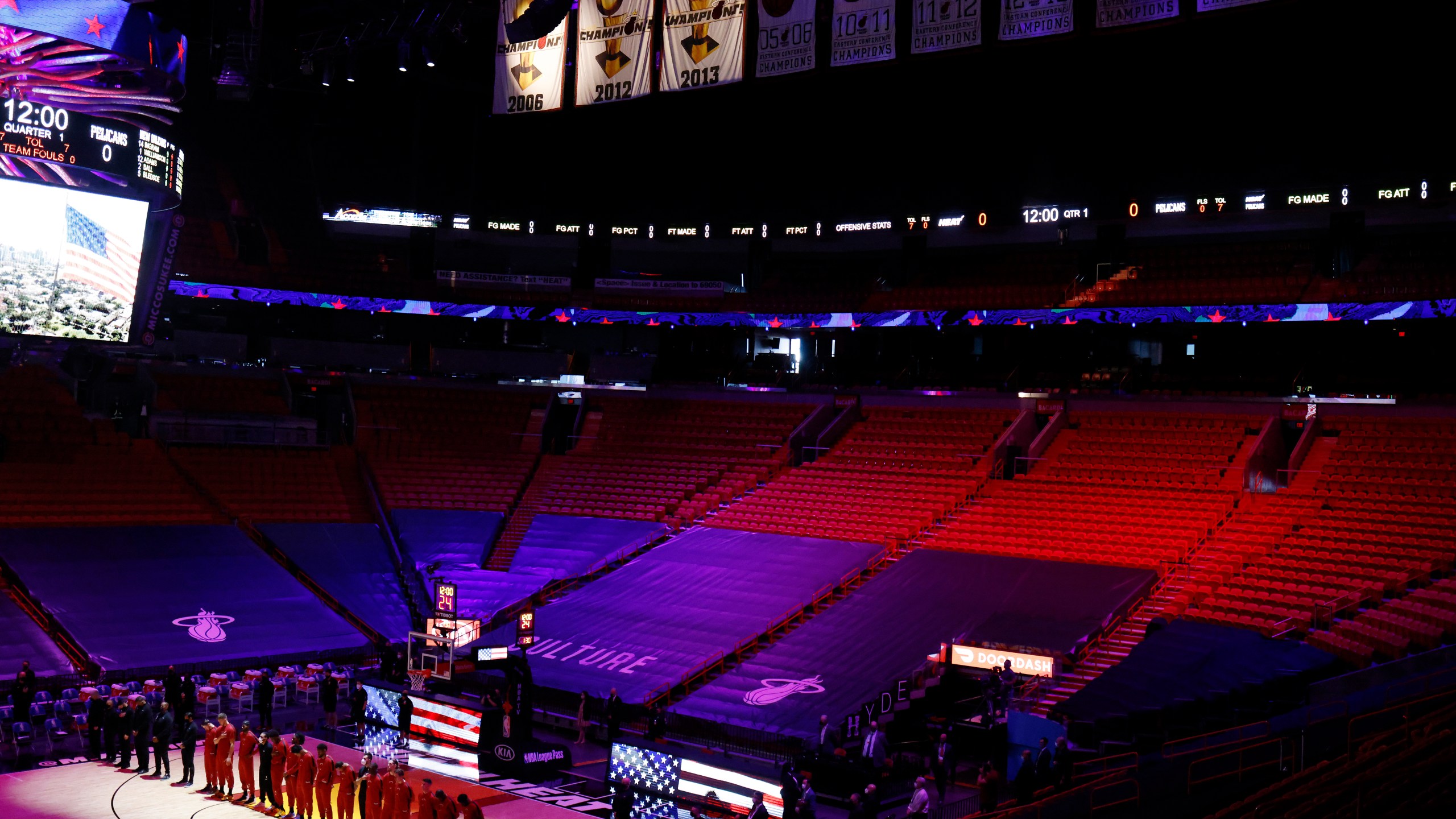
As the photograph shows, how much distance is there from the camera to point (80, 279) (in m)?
23.1

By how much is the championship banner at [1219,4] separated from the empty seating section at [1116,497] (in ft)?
40.2

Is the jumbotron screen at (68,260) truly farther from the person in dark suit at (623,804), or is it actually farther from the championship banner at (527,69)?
the person in dark suit at (623,804)

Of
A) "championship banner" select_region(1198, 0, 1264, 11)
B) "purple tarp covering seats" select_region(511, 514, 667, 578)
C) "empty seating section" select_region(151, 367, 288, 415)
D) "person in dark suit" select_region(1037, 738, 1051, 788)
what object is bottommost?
"person in dark suit" select_region(1037, 738, 1051, 788)

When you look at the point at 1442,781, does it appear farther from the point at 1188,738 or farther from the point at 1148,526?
the point at 1148,526

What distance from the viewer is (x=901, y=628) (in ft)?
86.0

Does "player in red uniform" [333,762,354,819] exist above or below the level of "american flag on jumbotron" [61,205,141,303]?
below

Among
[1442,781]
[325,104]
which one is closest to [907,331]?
[325,104]

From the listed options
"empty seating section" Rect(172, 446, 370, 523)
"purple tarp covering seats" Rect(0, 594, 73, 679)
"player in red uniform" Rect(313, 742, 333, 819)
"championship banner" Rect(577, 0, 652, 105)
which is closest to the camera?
"player in red uniform" Rect(313, 742, 333, 819)

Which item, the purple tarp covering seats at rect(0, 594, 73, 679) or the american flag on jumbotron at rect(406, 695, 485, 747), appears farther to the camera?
the purple tarp covering seats at rect(0, 594, 73, 679)

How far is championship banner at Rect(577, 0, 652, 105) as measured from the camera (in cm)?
2483

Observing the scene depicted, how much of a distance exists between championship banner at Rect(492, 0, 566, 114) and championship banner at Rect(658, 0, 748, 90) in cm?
247

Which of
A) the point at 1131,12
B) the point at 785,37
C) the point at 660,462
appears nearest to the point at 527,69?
the point at 785,37

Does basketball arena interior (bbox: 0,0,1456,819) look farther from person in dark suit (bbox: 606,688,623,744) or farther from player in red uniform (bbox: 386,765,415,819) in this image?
person in dark suit (bbox: 606,688,623,744)

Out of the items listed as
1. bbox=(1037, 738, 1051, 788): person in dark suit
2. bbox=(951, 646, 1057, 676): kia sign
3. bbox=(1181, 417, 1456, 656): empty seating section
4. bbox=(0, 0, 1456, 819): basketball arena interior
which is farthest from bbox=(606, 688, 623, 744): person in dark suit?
bbox=(1181, 417, 1456, 656): empty seating section
